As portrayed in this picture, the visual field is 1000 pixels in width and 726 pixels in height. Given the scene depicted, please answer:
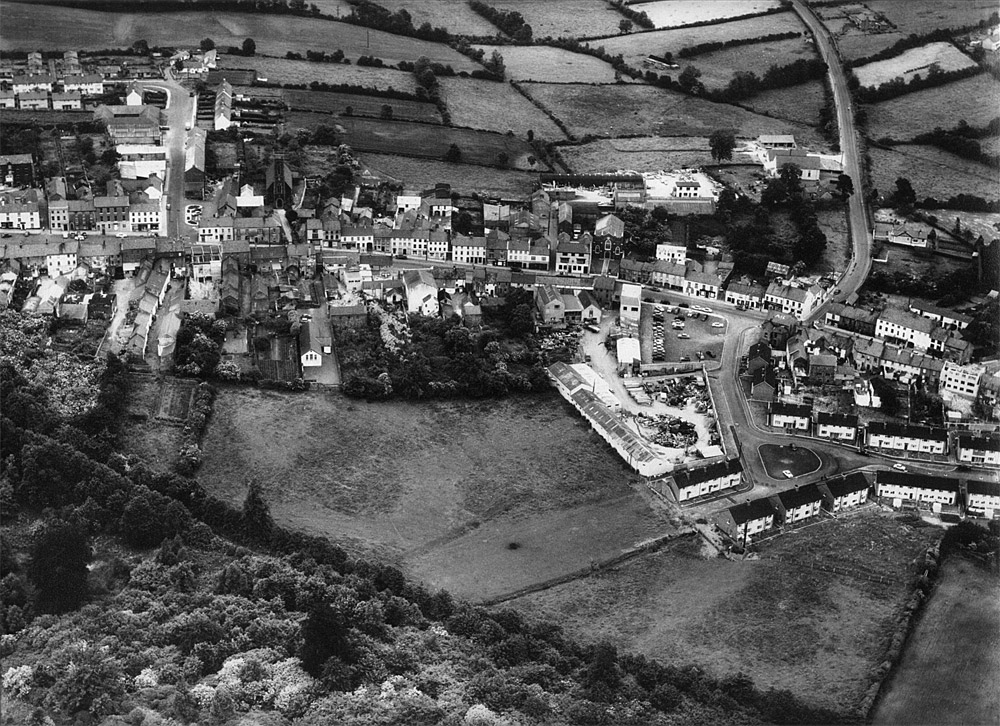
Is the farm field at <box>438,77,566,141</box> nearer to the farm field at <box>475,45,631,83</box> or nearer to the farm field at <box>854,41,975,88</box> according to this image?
the farm field at <box>475,45,631,83</box>

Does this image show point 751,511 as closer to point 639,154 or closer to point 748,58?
point 639,154

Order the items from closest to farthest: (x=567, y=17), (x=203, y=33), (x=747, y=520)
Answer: (x=747, y=520) → (x=203, y=33) → (x=567, y=17)

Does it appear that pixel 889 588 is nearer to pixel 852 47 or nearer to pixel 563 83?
pixel 563 83

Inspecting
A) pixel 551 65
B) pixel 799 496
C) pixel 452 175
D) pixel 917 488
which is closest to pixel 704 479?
pixel 799 496

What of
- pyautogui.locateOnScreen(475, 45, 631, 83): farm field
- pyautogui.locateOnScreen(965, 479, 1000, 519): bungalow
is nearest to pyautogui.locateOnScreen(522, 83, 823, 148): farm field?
pyautogui.locateOnScreen(475, 45, 631, 83): farm field

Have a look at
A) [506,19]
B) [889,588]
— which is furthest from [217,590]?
[506,19]

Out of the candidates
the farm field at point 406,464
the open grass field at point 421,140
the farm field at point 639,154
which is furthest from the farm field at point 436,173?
the farm field at point 406,464
